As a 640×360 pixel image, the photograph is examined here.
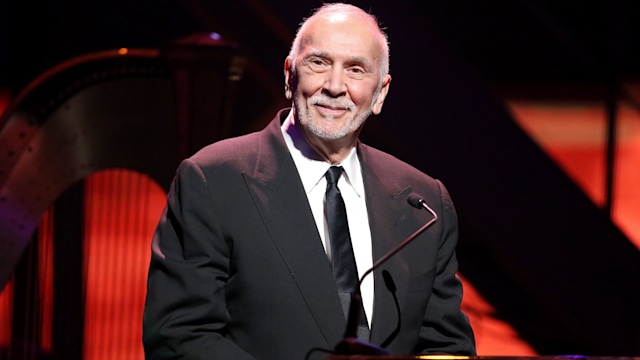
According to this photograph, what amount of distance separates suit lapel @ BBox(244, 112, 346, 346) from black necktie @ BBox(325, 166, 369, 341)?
0.12 ft

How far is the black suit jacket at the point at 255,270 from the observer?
1.69m

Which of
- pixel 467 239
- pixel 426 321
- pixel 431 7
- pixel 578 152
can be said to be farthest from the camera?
pixel 578 152

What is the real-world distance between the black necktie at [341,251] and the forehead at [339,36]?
215mm

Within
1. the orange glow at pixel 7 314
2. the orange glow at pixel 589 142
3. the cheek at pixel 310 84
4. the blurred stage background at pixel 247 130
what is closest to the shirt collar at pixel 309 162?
the cheek at pixel 310 84

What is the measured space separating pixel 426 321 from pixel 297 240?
0.99ft

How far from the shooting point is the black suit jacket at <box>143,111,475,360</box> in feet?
5.56

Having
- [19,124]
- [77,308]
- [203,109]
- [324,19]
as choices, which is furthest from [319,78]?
[77,308]

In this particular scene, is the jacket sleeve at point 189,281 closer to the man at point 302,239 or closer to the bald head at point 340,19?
the man at point 302,239

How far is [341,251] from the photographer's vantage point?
1.81m

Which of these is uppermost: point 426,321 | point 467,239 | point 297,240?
point 297,240

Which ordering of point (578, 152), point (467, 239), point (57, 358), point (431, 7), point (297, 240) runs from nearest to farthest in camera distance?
point (297, 240)
point (57, 358)
point (467, 239)
point (431, 7)
point (578, 152)

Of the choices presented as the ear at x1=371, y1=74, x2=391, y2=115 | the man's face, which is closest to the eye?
the man's face

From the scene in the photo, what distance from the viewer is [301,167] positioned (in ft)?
6.13

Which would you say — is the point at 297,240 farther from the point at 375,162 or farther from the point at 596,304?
the point at 596,304
